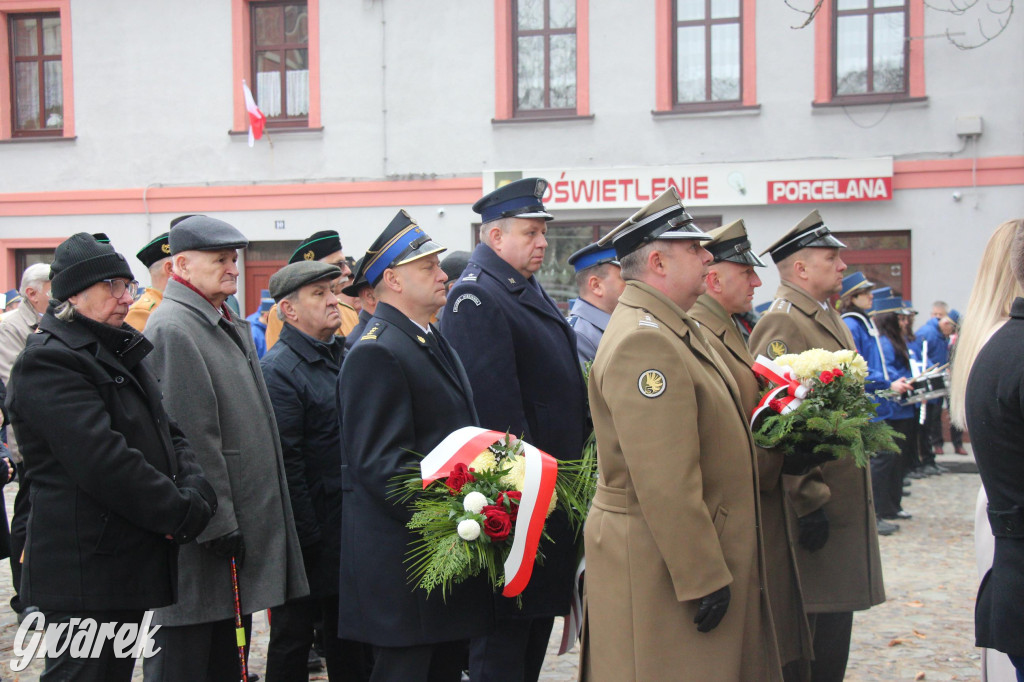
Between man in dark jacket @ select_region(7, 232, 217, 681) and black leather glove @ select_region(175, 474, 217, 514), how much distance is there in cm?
1

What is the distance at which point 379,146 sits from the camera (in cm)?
1722

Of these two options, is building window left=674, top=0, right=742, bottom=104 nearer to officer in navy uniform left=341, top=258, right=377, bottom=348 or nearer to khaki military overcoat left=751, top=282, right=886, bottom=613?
officer in navy uniform left=341, top=258, right=377, bottom=348

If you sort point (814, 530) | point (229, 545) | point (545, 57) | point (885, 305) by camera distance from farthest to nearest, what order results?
1. point (545, 57)
2. point (885, 305)
3. point (814, 530)
4. point (229, 545)

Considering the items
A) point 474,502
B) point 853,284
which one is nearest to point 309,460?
point 474,502

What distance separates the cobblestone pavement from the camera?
5.80 meters

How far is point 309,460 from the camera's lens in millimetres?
5082

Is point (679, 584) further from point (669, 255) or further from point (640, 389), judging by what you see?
point (669, 255)

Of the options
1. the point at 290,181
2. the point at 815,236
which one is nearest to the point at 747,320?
the point at 815,236

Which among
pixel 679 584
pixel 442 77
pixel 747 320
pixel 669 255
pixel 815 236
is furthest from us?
pixel 442 77

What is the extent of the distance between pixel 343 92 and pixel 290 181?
1760 mm

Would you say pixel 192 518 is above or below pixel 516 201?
below

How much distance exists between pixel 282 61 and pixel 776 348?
1461 cm

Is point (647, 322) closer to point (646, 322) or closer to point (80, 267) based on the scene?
point (646, 322)

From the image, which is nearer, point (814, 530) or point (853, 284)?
point (814, 530)
